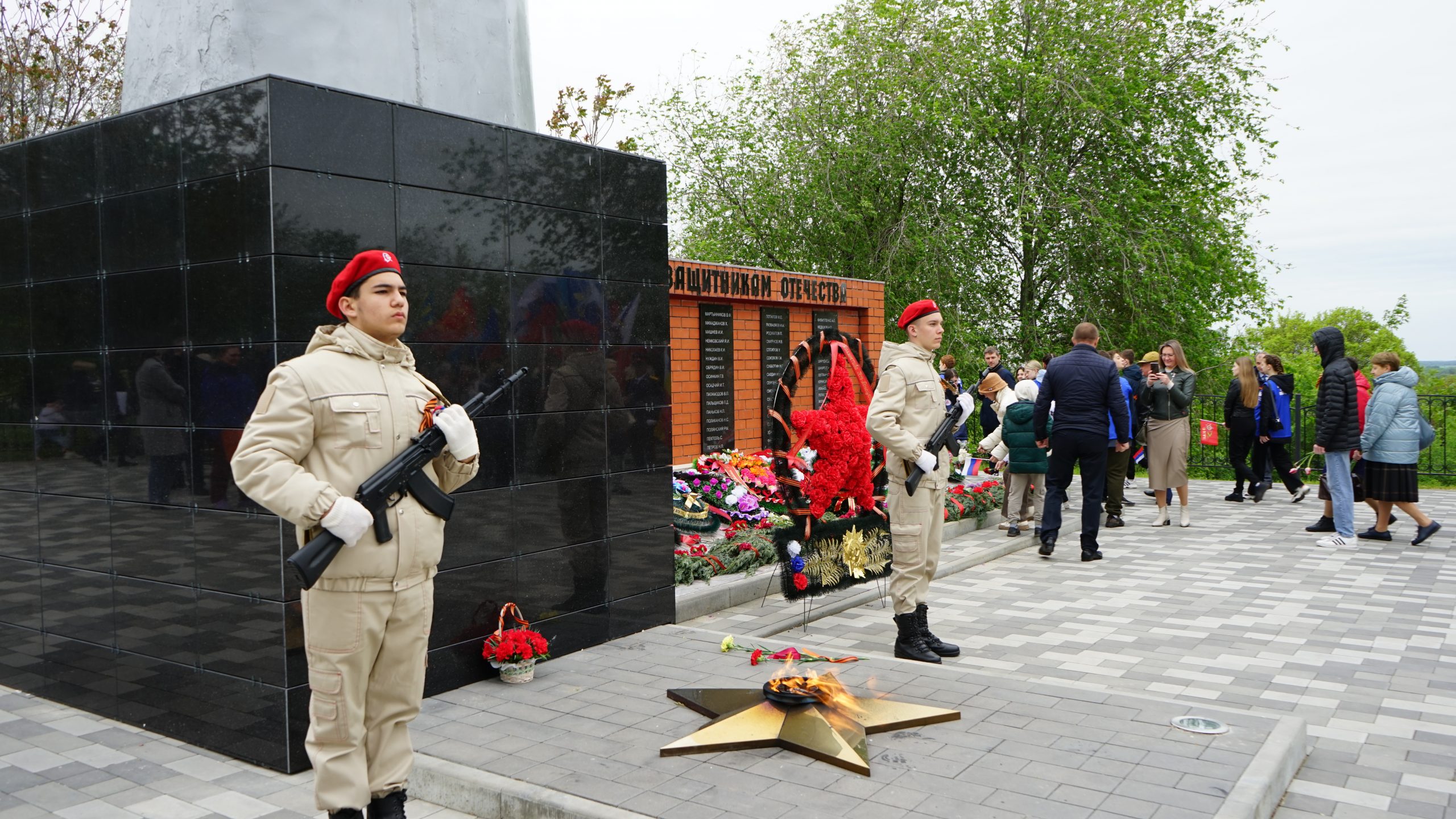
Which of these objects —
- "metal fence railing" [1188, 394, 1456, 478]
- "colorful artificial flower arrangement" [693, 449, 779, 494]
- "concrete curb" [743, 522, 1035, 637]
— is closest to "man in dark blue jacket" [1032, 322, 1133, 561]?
"concrete curb" [743, 522, 1035, 637]

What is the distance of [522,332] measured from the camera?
567 centimetres

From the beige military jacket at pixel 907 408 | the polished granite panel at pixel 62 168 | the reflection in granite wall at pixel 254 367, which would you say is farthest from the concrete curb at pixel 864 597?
the polished granite panel at pixel 62 168

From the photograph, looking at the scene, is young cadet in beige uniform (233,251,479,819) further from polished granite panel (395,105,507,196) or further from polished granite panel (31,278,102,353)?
polished granite panel (31,278,102,353)

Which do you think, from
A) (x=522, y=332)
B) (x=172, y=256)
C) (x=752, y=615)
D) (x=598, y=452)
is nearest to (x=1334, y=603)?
(x=752, y=615)

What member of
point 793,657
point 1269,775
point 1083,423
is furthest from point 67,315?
point 1083,423

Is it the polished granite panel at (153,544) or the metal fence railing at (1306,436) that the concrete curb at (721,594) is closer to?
the polished granite panel at (153,544)

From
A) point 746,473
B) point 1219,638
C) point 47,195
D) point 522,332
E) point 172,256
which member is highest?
point 47,195

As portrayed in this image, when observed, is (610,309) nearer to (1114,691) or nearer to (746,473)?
(1114,691)

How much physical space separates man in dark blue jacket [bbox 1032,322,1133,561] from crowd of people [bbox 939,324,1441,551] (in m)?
0.01

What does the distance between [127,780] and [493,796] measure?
1.70 m

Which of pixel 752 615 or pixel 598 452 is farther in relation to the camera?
pixel 752 615

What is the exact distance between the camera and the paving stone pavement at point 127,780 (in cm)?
411

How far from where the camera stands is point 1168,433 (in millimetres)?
11484

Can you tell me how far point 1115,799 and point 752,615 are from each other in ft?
12.4
